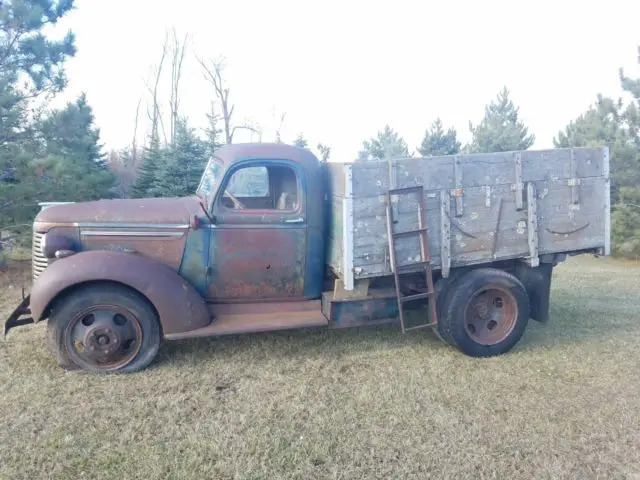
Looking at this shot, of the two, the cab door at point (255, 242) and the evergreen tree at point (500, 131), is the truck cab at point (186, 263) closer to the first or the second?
the cab door at point (255, 242)

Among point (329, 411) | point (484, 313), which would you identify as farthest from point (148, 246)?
point (484, 313)

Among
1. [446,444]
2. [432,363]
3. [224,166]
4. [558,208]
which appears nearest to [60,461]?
[446,444]

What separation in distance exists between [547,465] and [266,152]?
3403mm

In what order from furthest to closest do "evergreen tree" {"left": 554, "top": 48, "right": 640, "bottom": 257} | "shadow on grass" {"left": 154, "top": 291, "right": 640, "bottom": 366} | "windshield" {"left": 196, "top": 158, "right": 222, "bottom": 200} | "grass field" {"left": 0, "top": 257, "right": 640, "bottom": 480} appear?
"evergreen tree" {"left": 554, "top": 48, "right": 640, "bottom": 257}, "shadow on grass" {"left": 154, "top": 291, "right": 640, "bottom": 366}, "windshield" {"left": 196, "top": 158, "right": 222, "bottom": 200}, "grass field" {"left": 0, "top": 257, "right": 640, "bottom": 480}

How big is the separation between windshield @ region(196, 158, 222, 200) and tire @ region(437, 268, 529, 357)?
2.47m

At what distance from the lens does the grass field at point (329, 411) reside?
3.02m

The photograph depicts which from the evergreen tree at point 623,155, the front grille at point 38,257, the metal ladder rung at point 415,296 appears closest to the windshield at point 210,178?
the front grille at point 38,257

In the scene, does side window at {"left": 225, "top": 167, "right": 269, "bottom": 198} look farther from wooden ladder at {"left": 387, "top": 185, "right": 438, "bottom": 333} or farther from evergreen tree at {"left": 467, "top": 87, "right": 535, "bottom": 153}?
evergreen tree at {"left": 467, "top": 87, "right": 535, "bottom": 153}

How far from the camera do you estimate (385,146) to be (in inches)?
751

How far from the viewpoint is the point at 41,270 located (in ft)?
15.0

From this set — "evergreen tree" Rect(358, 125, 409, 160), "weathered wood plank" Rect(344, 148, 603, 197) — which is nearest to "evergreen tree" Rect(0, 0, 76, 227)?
"weathered wood plank" Rect(344, 148, 603, 197)

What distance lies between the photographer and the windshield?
187 inches

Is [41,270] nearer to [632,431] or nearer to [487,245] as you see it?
[487,245]

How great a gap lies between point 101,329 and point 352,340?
2.46 m
